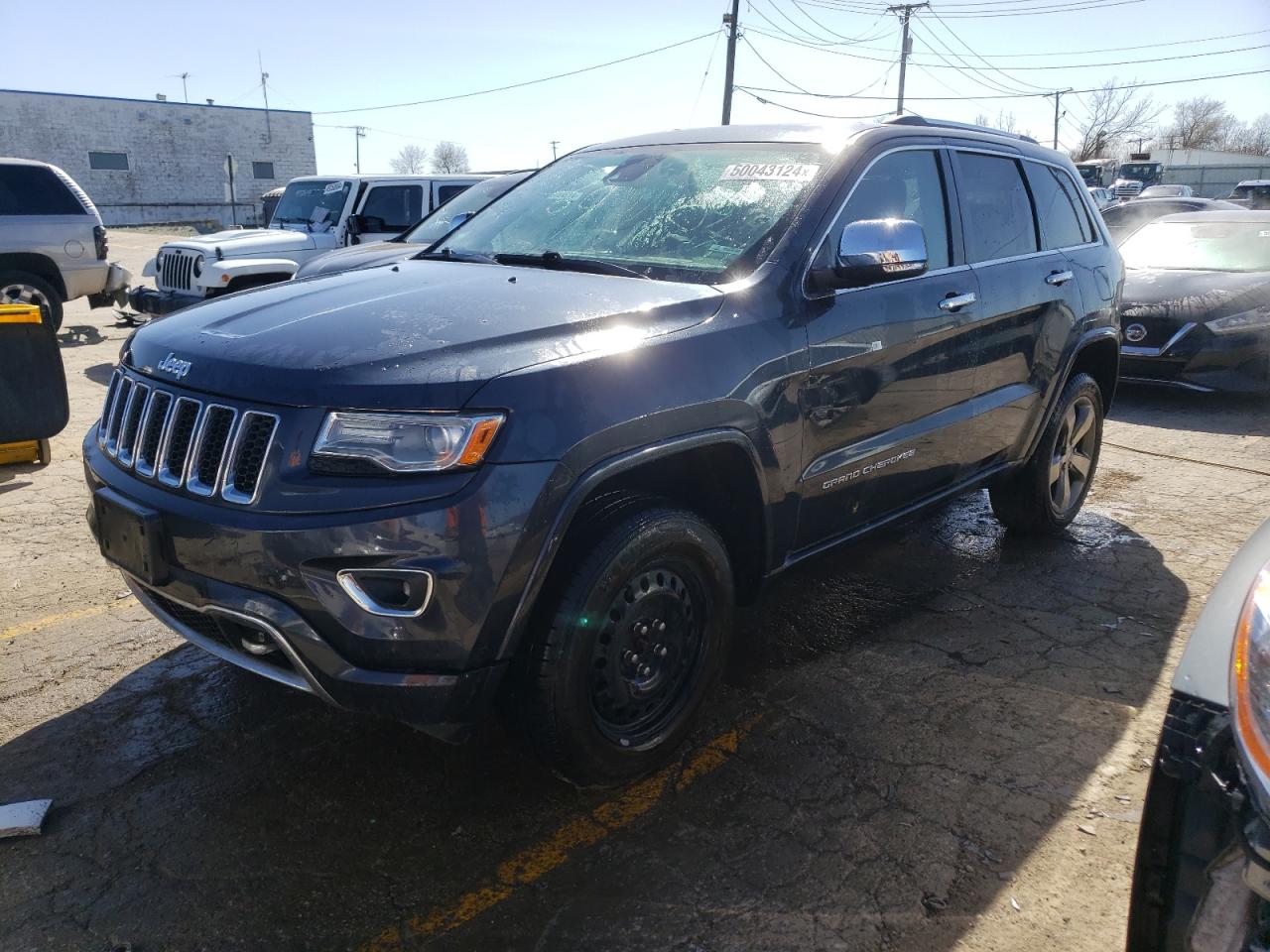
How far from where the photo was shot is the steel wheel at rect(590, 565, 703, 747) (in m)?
2.75

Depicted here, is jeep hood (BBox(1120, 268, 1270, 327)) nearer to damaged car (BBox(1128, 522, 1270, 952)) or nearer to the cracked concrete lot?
the cracked concrete lot

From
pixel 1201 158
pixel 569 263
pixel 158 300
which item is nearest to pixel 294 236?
pixel 158 300

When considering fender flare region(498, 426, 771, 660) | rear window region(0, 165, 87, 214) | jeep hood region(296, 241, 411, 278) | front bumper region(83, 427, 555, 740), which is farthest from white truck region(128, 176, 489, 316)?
fender flare region(498, 426, 771, 660)

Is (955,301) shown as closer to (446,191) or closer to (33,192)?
(446,191)

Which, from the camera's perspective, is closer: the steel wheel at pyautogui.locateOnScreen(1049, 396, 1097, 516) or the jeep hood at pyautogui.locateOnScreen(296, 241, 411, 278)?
the steel wheel at pyautogui.locateOnScreen(1049, 396, 1097, 516)

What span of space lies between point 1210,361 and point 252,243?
9068 mm

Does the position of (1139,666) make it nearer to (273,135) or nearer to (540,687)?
(540,687)

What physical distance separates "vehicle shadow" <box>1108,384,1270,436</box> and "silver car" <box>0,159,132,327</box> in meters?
10.7

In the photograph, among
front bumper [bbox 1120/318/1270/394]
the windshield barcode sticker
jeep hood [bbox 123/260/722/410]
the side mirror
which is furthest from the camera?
front bumper [bbox 1120/318/1270/394]

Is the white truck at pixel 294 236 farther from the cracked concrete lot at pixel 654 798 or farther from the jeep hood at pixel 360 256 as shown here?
the cracked concrete lot at pixel 654 798

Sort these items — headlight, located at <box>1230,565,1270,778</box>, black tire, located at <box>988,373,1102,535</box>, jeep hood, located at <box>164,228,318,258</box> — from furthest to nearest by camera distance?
1. jeep hood, located at <box>164,228,318,258</box>
2. black tire, located at <box>988,373,1102,535</box>
3. headlight, located at <box>1230,565,1270,778</box>

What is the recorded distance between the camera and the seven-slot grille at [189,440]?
245 centimetres

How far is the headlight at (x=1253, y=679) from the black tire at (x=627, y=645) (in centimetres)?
144

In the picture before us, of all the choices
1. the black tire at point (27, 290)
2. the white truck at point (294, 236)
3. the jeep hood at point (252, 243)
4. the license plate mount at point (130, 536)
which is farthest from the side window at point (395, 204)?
the license plate mount at point (130, 536)
